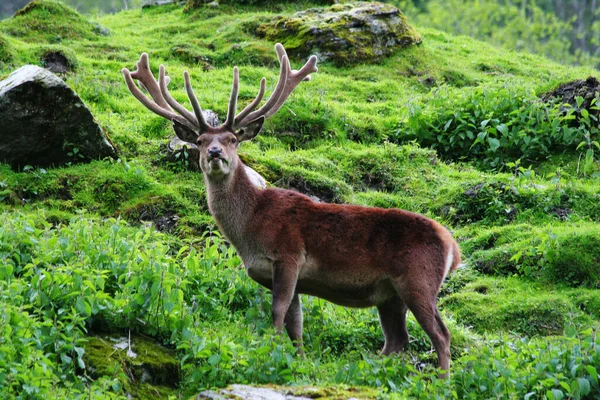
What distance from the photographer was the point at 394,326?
25.8 feet

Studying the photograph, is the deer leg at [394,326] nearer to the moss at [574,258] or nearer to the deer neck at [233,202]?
the deer neck at [233,202]

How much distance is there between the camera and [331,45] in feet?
57.2

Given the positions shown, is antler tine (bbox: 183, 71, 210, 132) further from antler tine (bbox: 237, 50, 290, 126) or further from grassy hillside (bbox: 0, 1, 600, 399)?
grassy hillside (bbox: 0, 1, 600, 399)

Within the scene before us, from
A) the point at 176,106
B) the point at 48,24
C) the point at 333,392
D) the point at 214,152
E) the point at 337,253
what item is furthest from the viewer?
the point at 48,24

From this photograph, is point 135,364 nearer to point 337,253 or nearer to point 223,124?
point 337,253

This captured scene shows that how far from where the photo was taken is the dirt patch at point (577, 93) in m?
13.3

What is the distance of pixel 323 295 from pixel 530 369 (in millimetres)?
2093

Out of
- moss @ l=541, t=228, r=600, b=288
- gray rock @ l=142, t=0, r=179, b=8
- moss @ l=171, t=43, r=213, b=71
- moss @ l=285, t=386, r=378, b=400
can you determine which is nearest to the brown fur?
moss @ l=285, t=386, r=378, b=400

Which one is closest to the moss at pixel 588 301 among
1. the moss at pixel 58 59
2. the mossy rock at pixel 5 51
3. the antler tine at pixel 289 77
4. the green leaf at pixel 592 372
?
the green leaf at pixel 592 372

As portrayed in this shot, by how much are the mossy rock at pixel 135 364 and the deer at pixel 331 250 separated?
3.60 feet

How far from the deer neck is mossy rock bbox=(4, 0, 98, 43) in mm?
10625

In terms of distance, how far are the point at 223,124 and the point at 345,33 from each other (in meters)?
9.83

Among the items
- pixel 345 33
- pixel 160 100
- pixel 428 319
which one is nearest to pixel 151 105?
pixel 160 100

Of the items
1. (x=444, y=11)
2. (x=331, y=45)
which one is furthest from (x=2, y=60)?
(x=444, y=11)
